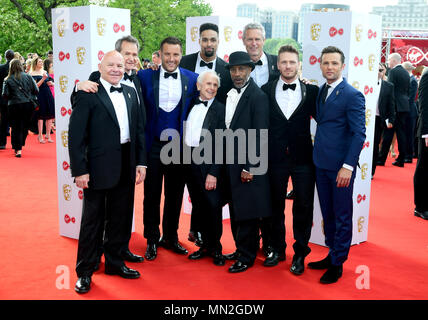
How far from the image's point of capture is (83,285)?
10.8 ft

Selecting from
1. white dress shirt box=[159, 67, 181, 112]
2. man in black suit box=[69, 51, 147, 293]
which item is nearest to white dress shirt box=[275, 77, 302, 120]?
white dress shirt box=[159, 67, 181, 112]

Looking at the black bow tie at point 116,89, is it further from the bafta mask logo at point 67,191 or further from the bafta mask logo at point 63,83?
the bafta mask logo at point 67,191

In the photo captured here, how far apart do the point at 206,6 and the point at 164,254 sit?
35.3 metres

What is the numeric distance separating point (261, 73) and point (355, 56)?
810 mm

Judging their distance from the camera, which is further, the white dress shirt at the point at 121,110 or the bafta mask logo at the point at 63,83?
the bafta mask logo at the point at 63,83

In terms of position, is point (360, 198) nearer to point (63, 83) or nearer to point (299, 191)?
point (299, 191)

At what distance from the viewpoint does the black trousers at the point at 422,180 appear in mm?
5242

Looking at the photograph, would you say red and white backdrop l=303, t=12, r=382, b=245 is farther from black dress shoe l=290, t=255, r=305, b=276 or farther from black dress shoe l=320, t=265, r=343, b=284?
black dress shoe l=320, t=265, r=343, b=284

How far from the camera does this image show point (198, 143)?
381 centimetres

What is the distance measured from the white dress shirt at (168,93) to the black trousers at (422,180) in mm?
2895

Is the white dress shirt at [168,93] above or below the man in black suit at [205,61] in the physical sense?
below

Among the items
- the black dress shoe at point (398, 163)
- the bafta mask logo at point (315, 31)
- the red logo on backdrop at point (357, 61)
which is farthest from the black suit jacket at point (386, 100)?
the bafta mask logo at point (315, 31)
